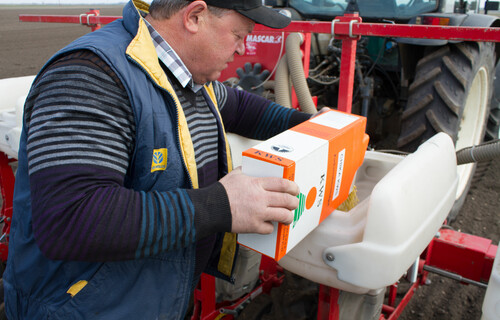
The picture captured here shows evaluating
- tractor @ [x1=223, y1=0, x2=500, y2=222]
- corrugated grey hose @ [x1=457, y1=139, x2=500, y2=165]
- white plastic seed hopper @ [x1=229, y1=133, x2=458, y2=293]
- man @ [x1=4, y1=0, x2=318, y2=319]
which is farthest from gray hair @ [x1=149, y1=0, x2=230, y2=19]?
tractor @ [x1=223, y1=0, x2=500, y2=222]

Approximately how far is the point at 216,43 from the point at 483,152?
114cm

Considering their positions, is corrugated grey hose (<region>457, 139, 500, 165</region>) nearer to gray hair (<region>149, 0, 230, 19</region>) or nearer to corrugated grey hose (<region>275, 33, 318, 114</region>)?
corrugated grey hose (<region>275, 33, 318, 114</region>)

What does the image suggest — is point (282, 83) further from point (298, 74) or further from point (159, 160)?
point (159, 160)

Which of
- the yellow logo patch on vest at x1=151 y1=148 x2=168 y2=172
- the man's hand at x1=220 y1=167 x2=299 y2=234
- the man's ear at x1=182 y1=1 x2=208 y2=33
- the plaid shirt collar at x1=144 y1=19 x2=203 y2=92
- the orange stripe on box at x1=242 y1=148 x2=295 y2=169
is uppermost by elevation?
the man's ear at x1=182 y1=1 x2=208 y2=33

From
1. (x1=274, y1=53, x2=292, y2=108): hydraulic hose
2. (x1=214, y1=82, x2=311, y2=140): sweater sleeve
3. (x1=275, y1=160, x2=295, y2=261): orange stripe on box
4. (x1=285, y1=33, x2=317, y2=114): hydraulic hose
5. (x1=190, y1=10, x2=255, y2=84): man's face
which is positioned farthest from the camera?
(x1=274, y1=53, x2=292, y2=108): hydraulic hose

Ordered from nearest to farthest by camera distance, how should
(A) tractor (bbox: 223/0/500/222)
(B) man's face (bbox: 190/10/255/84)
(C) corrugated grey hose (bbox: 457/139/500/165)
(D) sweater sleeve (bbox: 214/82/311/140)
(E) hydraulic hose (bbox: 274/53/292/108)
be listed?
(B) man's face (bbox: 190/10/255/84) < (D) sweater sleeve (bbox: 214/82/311/140) < (C) corrugated grey hose (bbox: 457/139/500/165) < (E) hydraulic hose (bbox: 274/53/292/108) < (A) tractor (bbox: 223/0/500/222)

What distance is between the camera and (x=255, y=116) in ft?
4.97

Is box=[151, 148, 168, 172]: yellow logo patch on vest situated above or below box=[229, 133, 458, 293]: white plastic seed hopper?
above

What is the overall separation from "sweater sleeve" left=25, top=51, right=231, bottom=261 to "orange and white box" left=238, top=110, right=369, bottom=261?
128mm

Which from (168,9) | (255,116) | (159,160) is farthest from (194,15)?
(255,116)

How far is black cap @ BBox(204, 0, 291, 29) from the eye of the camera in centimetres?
99

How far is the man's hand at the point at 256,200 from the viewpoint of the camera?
89 centimetres

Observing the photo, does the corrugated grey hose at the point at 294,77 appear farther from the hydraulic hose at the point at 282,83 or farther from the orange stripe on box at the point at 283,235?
the orange stripe on box at the point at 283,235

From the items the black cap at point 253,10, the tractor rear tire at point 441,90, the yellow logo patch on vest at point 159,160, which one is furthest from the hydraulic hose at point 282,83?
the yellow logo patch on vest at point 159,160
